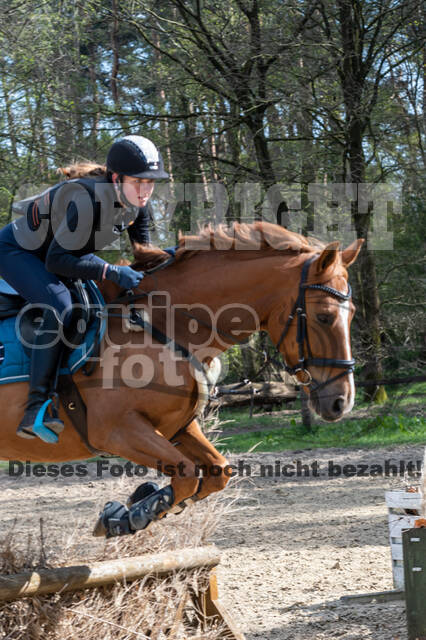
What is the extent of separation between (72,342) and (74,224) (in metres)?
0.56

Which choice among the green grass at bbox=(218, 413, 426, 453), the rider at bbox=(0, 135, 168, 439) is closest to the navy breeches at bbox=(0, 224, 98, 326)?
the rider at bbox=(0, 135, 168, 439)

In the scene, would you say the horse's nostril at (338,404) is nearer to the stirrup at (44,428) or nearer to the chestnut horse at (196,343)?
the chestnut horse at (196,343)

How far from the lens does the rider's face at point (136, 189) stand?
331 cm

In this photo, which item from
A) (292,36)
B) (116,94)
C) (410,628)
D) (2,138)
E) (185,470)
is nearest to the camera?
(185,470)

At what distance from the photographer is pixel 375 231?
466 inches

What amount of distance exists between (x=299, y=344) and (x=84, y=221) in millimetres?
1141

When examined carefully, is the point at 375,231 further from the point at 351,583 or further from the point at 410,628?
the point at 410,628

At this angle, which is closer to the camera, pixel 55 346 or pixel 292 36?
pixel 55 346

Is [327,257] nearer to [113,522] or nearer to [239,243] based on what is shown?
[239,243]

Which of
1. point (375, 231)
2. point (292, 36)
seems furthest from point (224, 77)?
point (375, 231)

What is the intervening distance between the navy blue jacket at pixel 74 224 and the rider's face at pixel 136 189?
7 centimetres

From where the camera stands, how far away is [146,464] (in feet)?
10.1

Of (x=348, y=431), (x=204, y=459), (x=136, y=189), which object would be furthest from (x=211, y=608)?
(x=348, y=431)

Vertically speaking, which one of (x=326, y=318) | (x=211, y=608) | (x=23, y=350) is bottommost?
(x=211, y=608)
